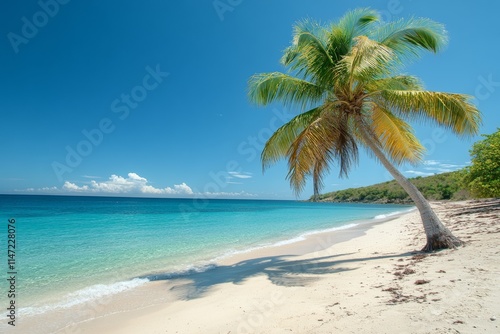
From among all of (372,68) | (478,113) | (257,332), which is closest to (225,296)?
(257,332)

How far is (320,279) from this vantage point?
228 inches

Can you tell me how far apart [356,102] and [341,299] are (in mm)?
5160

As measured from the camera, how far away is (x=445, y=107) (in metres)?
6.57

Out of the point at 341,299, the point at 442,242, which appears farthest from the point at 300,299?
the point at 442,242

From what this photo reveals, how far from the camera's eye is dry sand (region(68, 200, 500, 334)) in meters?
3.19

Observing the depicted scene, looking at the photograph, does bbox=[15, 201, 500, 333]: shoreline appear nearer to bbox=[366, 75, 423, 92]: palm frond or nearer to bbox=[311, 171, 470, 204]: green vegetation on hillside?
bbox=[366, 75, 423, 92]: palm frond

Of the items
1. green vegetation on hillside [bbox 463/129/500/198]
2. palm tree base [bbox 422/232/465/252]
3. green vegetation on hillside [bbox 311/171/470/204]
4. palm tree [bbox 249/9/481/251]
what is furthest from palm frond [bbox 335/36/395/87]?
green vegetation on hillside [bbox 311/171/470/204]

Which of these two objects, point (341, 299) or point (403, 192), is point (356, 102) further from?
point (403, 192)

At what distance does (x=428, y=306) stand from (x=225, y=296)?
11.8 feet

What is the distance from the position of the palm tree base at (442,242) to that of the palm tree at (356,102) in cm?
2

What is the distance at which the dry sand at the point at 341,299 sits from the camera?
10.5 feet

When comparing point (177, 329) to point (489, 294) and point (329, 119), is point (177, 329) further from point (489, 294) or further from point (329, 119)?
point (329, 119)

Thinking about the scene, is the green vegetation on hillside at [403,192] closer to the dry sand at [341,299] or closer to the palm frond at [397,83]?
the palm frond at [397,83]

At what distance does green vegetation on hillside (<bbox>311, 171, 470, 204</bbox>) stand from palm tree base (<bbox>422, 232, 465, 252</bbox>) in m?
46.3
